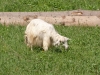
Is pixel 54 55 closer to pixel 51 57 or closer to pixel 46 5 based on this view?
pixel 51 57

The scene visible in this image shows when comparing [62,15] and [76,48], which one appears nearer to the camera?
[76,48]

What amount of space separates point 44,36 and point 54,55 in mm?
724

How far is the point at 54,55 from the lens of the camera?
31.2 feet

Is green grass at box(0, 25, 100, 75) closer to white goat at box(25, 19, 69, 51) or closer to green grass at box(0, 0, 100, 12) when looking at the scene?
white goat at box(25, 19, 69, 51)

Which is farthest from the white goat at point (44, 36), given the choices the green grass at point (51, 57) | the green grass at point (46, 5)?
the green grass at point (46, 5)

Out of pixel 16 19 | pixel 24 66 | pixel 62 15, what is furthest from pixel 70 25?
pixel 24 66

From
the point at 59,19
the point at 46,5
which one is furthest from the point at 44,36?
the point at 46,5

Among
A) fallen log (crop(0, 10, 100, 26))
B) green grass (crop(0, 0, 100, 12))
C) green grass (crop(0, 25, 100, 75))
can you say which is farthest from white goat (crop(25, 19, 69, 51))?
green grass (crop(0, 0, 100, 12))

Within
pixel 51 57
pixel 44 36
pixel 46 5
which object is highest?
pixel 46 5

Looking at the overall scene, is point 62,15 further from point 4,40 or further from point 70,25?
point 4,40

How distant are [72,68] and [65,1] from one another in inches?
306

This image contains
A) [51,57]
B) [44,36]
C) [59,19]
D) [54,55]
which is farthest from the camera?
[59,19]

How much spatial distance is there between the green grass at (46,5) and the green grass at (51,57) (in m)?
3.48

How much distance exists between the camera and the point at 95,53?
9.95 meters
